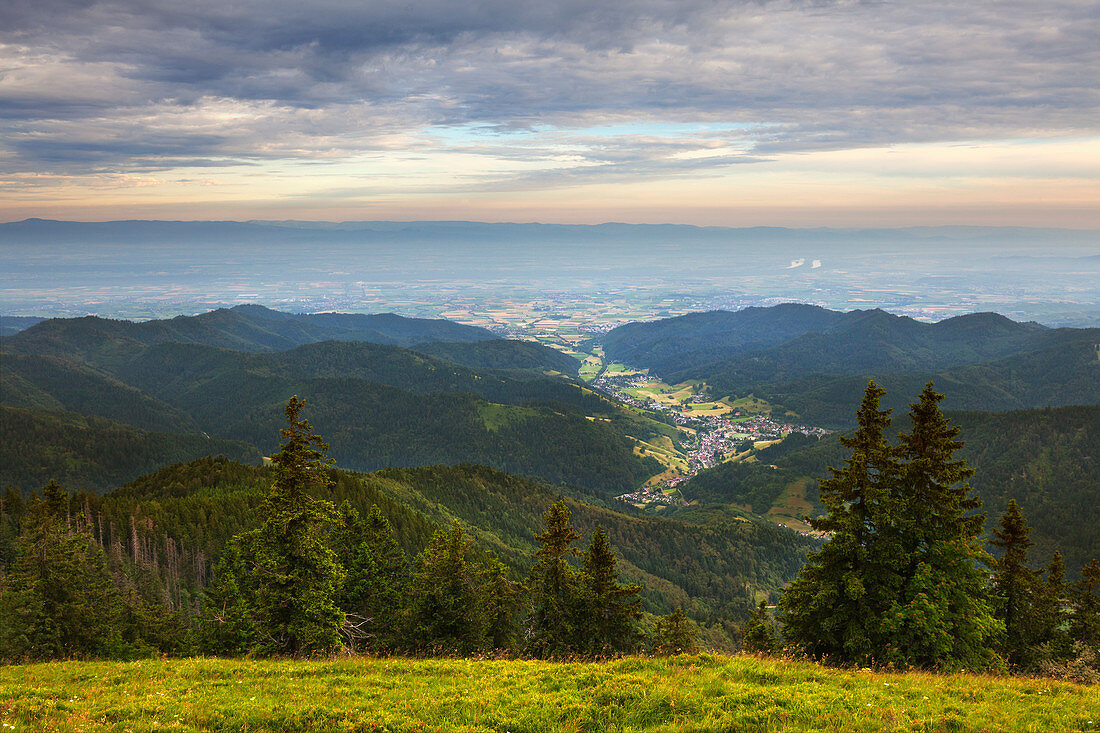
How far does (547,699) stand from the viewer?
16.9 metres

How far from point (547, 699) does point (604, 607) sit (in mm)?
19462

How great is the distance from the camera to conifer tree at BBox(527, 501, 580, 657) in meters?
34.3

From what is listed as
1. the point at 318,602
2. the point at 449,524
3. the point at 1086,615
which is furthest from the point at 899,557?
the point at 449,524

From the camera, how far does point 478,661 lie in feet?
76.4

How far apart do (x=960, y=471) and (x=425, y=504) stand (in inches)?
5071

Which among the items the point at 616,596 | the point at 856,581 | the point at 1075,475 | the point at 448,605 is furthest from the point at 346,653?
the point at 1075,475

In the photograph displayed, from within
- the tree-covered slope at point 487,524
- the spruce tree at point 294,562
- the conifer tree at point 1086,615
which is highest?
the spruce tree at point 294,562

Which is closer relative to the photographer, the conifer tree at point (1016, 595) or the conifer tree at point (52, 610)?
the conifer tree at point (52, 610)

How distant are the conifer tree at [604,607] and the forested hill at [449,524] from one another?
49.7 metres

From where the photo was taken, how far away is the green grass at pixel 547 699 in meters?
15.2

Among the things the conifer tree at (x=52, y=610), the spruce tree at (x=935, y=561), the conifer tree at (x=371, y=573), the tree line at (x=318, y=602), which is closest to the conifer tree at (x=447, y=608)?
the tree line at (x=318, y=602)

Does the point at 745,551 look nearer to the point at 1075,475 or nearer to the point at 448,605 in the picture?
the point at 1075,475

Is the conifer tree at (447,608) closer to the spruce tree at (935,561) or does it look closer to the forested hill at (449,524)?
the spruce tree at (935,561)

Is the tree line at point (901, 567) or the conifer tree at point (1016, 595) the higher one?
the tree line at point (901, 567)
